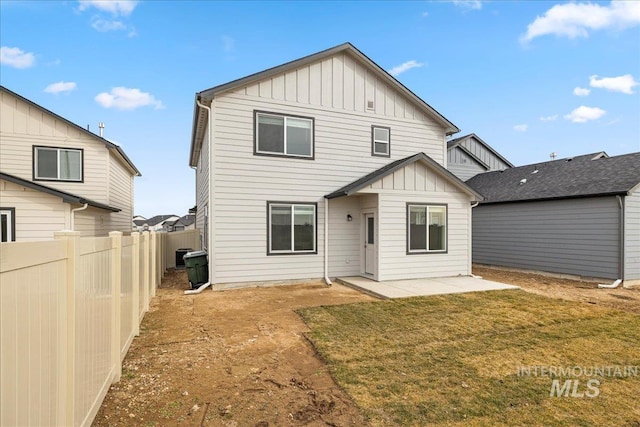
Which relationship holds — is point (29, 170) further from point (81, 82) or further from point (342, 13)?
point (342, 13)

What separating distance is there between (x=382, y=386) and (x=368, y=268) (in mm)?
7146

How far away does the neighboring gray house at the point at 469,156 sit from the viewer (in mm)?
20047

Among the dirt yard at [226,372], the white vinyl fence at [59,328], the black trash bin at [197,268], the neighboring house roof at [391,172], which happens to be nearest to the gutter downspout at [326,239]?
the neighboring house roof at [391,172]

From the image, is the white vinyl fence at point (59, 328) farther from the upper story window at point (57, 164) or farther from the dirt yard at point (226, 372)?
the upper story window at point (57, 164)

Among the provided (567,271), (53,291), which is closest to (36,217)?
(53,291)

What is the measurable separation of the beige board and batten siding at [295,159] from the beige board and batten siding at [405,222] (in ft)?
5.04

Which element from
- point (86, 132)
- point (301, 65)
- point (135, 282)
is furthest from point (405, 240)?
point (86, 132)

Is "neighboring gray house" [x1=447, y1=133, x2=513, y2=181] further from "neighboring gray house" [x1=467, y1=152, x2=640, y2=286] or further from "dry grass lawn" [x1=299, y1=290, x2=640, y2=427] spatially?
"dry grass lawn" [x1=299, y1=290, x2=640, y2=427]

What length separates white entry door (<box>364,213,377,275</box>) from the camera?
34.6 ft

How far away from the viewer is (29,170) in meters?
12.1

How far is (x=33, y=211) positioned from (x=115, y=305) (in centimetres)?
902

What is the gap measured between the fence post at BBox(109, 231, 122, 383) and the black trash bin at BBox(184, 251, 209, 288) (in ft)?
18.4

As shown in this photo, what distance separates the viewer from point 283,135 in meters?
10.2

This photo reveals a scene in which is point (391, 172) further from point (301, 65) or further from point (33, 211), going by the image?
point (33, 211)
